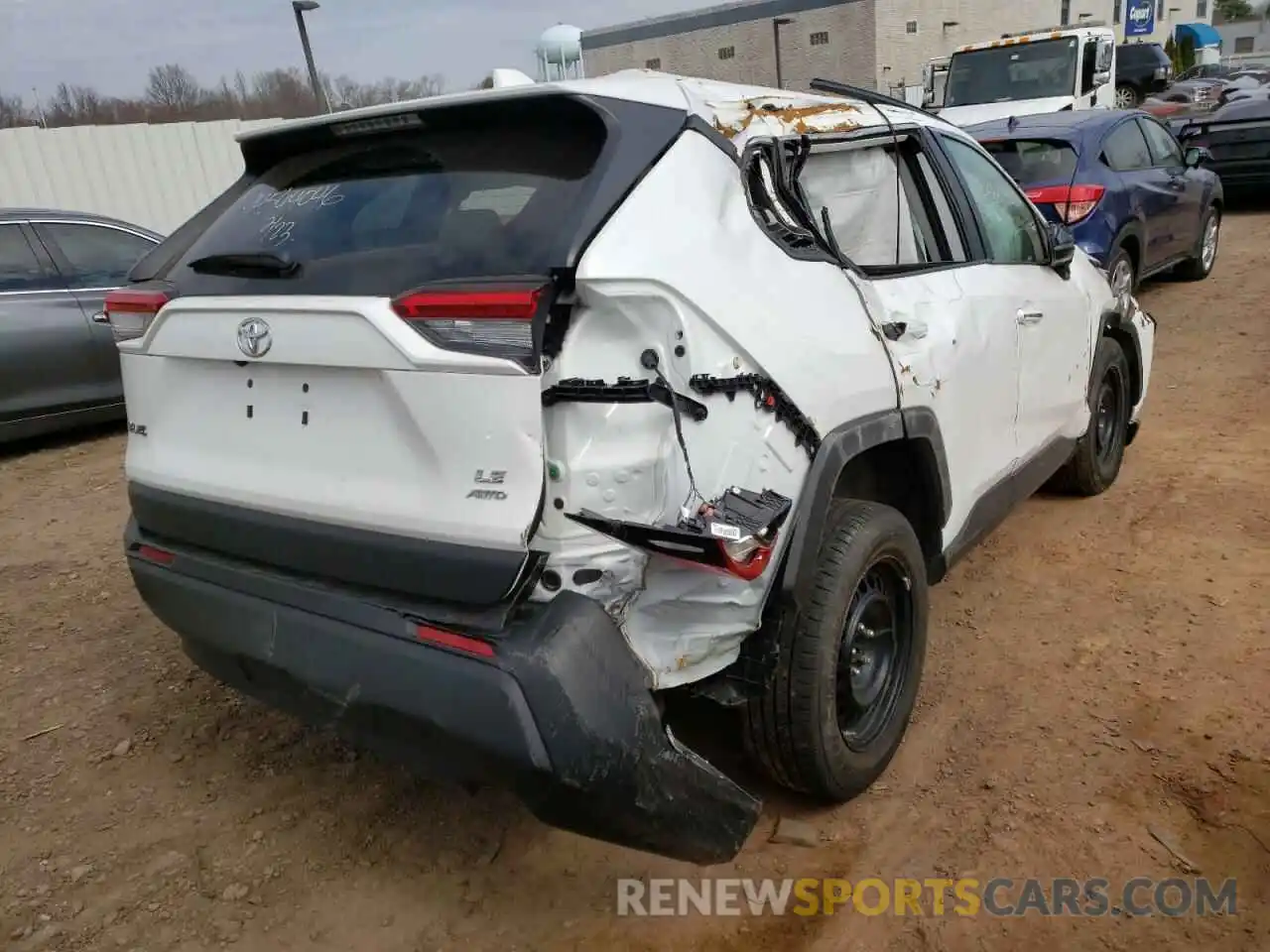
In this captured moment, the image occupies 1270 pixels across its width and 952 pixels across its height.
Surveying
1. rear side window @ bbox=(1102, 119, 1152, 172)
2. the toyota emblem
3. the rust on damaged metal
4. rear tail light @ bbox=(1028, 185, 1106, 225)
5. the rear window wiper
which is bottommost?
rear tail light @ bbox=(1028, 185, 1106, 225)

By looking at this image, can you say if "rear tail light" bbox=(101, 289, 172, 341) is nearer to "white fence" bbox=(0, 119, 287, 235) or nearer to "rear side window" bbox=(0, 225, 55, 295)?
"rear side window" bbox=(0, 225, 55, 295)

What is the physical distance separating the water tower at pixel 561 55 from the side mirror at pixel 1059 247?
2086 mm

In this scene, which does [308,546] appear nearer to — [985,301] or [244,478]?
[244,478]

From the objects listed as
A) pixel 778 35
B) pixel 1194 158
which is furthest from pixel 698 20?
pixel 1194 158

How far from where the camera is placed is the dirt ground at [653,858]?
7.93 feet

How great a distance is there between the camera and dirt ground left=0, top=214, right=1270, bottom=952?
242cm

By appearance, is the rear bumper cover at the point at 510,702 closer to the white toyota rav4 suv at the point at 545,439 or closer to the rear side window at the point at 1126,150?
the white toyota rav4 suv at the point at 545,439

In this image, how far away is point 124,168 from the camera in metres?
11.7

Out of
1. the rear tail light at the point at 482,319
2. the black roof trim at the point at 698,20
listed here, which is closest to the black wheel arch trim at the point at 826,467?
the rear tail light at the point at 482,319

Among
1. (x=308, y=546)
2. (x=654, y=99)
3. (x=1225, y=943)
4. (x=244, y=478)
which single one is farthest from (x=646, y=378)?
(x=1225, y=943)

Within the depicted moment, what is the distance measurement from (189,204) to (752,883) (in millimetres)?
12564

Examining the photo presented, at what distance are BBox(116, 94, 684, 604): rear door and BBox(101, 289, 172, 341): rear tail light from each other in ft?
0.04

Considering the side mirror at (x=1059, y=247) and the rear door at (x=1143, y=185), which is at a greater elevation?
the side mirror at (x=1059, y=247)

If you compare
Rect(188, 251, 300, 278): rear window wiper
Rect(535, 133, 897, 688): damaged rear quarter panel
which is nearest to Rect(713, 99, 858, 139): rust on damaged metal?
Rect(535, 133, 897, 688): damaged rear quarter panel
